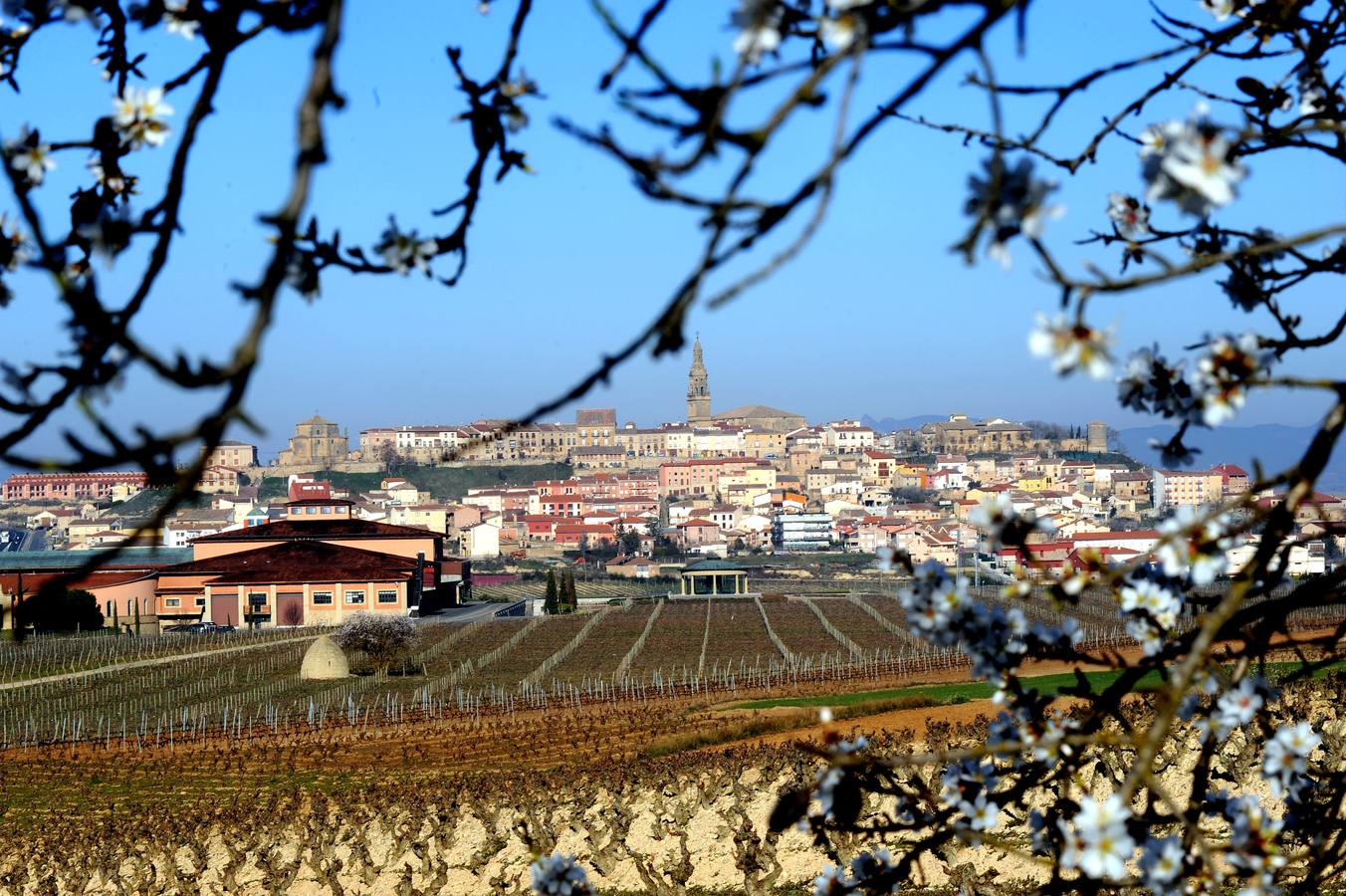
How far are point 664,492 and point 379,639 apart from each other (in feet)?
287

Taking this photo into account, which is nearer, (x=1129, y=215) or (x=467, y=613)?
(x=1129, y=215)

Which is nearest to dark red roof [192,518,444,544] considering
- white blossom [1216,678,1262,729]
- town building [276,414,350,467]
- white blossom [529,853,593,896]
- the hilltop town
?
the hilltop town

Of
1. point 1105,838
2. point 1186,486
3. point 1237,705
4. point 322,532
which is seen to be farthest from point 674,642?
point 1186,486

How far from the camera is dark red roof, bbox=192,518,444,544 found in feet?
→ 164

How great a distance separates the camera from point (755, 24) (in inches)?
44.9

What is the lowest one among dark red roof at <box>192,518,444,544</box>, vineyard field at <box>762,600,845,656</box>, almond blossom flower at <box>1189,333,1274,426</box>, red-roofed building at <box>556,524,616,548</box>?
vineyard field at <box>762,600,845,656</box>

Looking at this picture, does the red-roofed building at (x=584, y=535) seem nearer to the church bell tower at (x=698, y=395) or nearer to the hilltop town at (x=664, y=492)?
the hilltop town at (x=664, y=492)

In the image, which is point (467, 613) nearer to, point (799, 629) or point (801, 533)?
point (799, 629)

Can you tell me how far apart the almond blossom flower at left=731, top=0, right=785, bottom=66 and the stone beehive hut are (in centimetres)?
2964

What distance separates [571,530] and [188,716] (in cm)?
7238

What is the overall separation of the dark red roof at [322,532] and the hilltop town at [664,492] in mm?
158

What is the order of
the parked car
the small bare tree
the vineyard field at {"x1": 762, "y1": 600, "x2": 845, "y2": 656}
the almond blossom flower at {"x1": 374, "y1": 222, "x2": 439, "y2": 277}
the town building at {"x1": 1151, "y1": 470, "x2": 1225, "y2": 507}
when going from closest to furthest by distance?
the almond blossom flower at {"x1": 374, "y1": 222, "x2": 439, "y2": 277}, the small bare tree, the vineyard field at {"x1": 762, "y1": 600, "x2": 845, "y2": 656}, the parked car, the town building at {"x1": 1151, "y1": 470, "x2": 1225, "y2": 507}

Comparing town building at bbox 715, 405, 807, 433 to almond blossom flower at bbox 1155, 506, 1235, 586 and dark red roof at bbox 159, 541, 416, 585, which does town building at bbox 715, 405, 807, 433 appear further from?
almond blossom flower at bbox 1155, 506, 1235, 586

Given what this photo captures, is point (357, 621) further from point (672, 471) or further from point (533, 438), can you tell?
point (533, 438)
